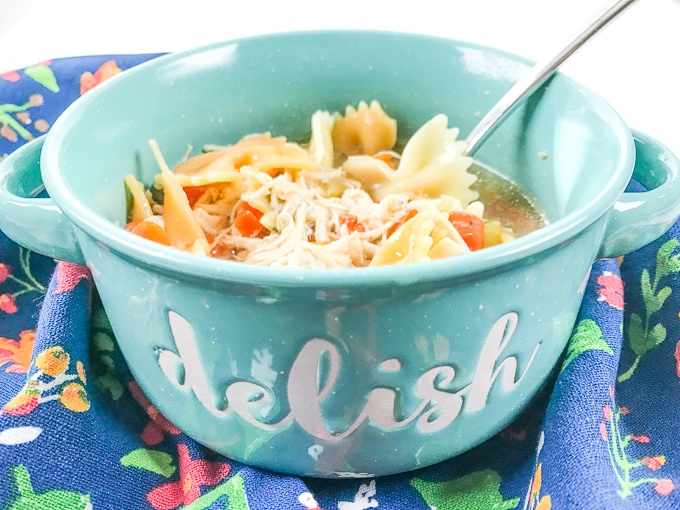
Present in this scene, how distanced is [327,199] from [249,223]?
0.11m

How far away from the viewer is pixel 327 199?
0.89m

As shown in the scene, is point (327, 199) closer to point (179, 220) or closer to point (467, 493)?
point (179, 220)

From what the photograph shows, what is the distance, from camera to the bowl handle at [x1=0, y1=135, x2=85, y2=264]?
0.66 meters

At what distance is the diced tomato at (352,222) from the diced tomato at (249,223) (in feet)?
0.30

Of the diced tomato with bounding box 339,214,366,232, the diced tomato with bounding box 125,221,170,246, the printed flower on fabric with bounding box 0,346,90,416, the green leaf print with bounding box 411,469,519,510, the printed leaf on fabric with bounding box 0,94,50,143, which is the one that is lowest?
the green leaf print with bounding box 411,469,519,510

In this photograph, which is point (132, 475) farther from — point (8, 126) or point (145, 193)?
point (8, 126)

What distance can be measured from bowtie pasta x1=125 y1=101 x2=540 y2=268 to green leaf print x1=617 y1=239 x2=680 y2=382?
17 centimetres

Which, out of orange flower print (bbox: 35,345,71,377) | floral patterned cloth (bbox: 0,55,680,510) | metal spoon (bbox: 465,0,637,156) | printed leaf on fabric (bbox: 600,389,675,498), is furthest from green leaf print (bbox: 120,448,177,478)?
metal spoon (bbox: 465,0,637,156)

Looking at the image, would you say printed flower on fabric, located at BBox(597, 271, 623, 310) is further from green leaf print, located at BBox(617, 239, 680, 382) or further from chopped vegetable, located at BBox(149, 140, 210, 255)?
chopped vegetable, located at BBox(149, 140, 210, 255)

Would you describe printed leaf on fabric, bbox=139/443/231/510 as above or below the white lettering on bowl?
below

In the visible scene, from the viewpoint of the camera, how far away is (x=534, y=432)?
734mm

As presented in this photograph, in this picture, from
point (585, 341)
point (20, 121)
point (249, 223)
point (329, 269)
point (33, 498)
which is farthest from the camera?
point (20, 121)

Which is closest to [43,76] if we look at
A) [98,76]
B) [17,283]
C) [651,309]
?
[98,76]

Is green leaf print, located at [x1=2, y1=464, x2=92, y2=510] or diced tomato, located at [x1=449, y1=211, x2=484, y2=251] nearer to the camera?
green leaf print, located at [x1=2, y1=464, x2=92, y2=510]
